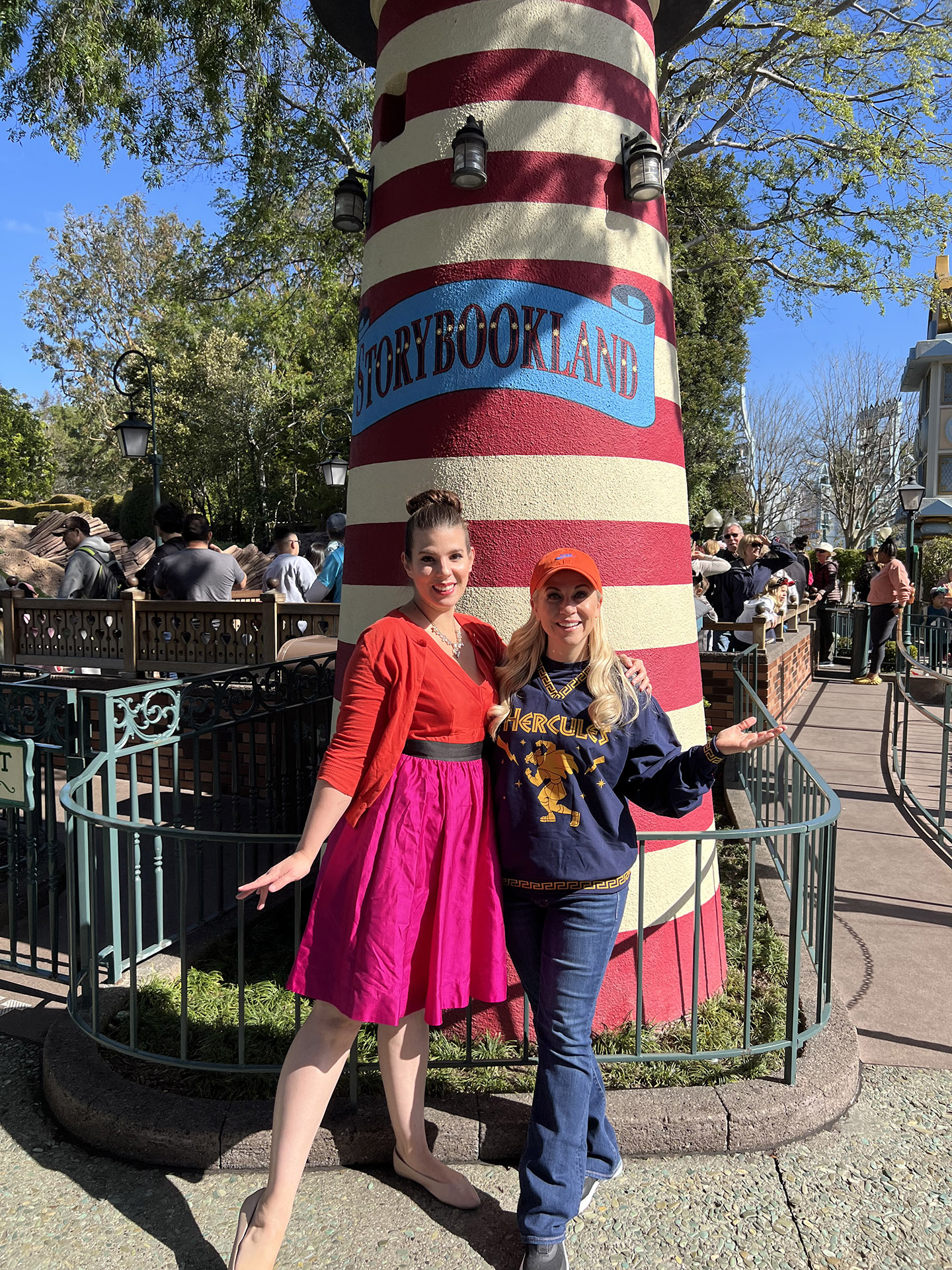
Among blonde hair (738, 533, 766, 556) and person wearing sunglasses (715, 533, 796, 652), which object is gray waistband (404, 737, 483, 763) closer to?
person wearing sunglasses (715, 533, 796, 652)

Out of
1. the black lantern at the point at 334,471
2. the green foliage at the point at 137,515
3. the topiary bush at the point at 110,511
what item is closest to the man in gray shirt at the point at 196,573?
the black lantern at the point at 334,471

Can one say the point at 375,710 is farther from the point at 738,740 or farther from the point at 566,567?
the point at 738,740

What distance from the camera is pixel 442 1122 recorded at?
309 cm

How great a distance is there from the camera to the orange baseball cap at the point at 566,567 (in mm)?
2576

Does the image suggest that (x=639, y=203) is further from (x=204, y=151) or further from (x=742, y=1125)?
(x=204, y=151)

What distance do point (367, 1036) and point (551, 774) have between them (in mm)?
1817

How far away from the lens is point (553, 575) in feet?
8.55

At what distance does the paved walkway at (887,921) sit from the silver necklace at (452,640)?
2.50 meters

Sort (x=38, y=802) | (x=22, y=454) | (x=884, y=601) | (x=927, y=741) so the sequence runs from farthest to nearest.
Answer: (x=22, y=454) → (x=884, y=601) → (x=927, y=741) → (x=38, y=802)

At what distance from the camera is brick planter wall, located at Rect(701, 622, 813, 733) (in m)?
7.81

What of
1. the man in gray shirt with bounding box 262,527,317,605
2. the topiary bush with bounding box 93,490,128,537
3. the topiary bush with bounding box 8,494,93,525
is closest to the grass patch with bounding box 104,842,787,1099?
the man in gray shirt with bounding box 262,527,317,605

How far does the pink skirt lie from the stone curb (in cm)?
74

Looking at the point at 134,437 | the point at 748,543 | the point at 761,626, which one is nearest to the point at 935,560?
the point at 748,543

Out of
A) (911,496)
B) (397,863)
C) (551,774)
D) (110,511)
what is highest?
(110,511)
